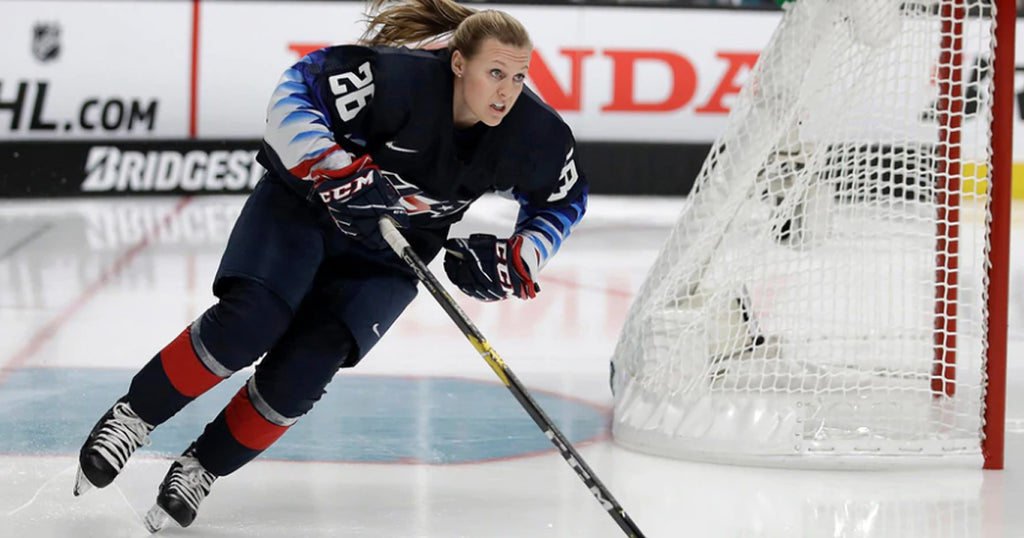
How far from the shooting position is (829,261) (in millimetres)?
3281

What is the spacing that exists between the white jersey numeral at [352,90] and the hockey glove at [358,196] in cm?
12

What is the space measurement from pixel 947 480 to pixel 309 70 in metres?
1.55

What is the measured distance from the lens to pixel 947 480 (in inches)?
113

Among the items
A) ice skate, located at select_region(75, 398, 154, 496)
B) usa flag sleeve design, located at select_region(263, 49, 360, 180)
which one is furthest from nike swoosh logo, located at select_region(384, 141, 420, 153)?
ice skate, located at select_region(75, 398, 154, 496)

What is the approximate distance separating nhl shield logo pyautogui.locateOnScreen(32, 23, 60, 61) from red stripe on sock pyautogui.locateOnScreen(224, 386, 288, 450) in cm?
565

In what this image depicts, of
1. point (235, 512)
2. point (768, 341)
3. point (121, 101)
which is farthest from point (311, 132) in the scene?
point (121, 101)

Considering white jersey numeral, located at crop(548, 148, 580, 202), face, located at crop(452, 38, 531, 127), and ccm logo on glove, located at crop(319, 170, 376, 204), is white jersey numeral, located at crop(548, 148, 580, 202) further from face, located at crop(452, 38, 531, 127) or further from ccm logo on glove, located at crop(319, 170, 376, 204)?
ccm logo on glove, located at crop(319, 170, 376, 204)

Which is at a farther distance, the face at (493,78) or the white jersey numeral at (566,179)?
the white jersey numeral at (566,179)

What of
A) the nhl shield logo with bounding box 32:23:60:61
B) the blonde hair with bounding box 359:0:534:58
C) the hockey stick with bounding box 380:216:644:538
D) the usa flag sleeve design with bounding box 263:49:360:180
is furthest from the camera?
the nhl shield logo with bounding box 32:23:60:61

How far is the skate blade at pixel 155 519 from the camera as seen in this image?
240cm

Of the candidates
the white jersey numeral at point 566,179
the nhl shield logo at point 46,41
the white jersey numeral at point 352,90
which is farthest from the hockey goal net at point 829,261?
the nhl shield logo at point 46,41

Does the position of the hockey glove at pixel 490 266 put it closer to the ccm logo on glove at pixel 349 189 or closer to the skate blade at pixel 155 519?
the ccm logo on glove at pixel 349 189

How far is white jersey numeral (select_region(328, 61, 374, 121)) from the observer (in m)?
2.42

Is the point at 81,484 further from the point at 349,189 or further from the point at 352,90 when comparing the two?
the point at 352,90
